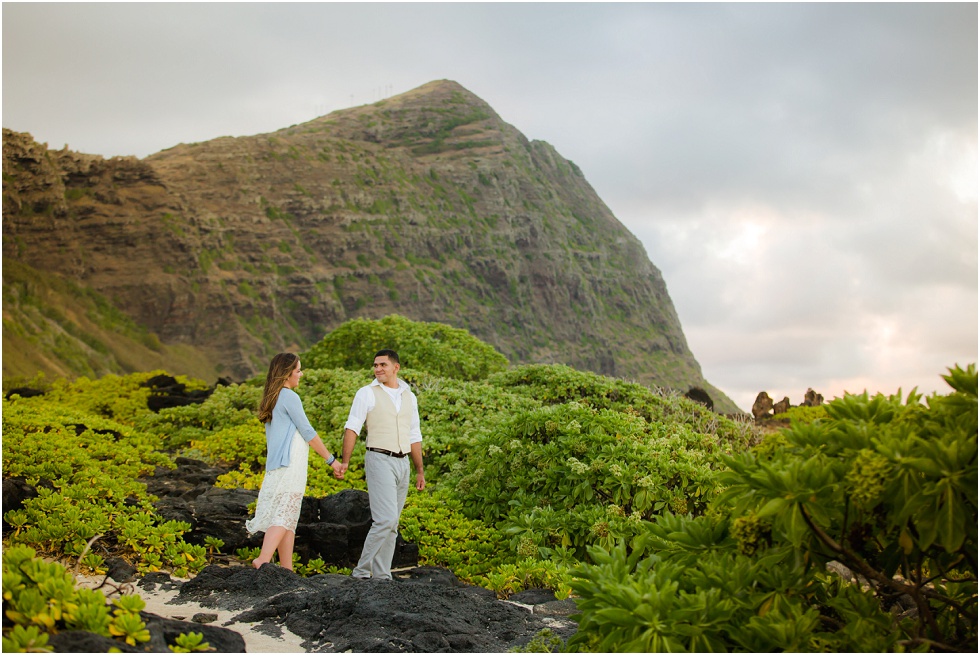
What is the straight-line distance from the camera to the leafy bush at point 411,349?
1614cm

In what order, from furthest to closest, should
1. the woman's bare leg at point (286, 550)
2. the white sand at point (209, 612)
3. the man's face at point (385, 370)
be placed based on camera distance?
the man's face at point (385, 370) → the woman's bare leg at point (286, 550) → the white sand at point (209, 612)

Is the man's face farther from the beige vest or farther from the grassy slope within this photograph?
the grassy slope

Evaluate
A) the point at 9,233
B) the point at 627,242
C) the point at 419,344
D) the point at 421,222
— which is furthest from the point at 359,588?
the point at 627,242

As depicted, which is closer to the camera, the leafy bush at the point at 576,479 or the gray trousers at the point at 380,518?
the gray trousers at the point at 380,518

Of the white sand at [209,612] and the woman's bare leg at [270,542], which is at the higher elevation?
the woman's bare leg at [270,542]

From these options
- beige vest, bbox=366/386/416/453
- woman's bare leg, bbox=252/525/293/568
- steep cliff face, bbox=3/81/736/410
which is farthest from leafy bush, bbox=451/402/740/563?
steep cliff face, bbox=3/81/736/410

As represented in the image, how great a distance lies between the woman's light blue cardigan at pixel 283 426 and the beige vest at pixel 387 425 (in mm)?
568

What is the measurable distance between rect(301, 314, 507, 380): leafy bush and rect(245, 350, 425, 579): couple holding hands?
8.52 m

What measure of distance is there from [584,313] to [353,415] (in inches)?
2916

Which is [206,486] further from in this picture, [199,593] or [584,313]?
[584,313]

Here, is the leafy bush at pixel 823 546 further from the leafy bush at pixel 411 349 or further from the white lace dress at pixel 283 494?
the leafy bush at pixel 411 349

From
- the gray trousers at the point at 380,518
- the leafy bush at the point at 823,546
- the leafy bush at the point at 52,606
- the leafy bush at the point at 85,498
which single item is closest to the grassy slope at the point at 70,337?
the leafy bush at the point at 85,498

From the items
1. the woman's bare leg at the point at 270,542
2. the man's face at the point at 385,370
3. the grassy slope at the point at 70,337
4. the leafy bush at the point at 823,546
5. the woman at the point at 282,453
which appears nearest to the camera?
the leafy bush at the point at 823,546

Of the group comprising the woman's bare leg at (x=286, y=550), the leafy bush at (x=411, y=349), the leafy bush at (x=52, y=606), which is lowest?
the woman's bare leg at (x=286, y=550)
